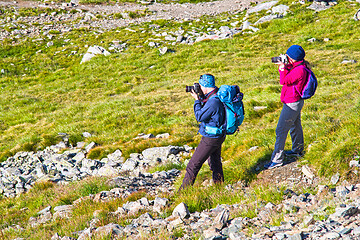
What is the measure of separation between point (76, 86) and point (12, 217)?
58.6 feet

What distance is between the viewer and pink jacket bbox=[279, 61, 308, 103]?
658 centimetres

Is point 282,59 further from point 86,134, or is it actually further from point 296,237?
point 86,134

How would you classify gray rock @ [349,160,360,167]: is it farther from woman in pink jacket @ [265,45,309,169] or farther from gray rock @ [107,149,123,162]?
gray rock @ [107,149,123,162]

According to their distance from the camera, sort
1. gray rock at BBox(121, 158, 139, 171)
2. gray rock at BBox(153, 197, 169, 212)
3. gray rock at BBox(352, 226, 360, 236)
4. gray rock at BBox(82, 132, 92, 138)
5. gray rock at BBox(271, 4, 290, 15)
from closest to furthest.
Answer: gray rock at BBox(352, 226, 360, 236), gray rock at BBox(153, 197, 169, 212), gray rock at BBox(121, 158, 139, 171), gray rock at BBox(82, 132, 92, 138), gray rock at BBox(271, 4, 290, 15)

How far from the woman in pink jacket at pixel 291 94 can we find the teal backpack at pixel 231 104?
1333 millimetres

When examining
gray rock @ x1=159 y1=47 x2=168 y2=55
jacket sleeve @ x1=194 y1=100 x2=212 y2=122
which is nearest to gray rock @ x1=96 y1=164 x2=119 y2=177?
jacket sleeve @ x1=194 y1=100 x2=212 y2=122

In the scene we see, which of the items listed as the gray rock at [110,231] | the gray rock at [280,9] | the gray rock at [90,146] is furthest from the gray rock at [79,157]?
the gray rock at [280,9]

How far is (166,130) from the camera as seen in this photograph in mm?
13969

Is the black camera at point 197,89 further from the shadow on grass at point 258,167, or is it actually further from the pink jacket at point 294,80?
the shadow on grass at point 258,167

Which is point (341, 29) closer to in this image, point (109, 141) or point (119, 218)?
point (109, 141)

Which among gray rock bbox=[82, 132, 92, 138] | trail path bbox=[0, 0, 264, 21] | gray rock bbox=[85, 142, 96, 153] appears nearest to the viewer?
gray rock bbox=[85, 142, 96, 153]

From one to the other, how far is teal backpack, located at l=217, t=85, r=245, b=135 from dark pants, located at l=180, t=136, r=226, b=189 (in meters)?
0.44

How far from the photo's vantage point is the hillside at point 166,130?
17.9ft

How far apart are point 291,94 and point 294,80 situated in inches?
13.2
